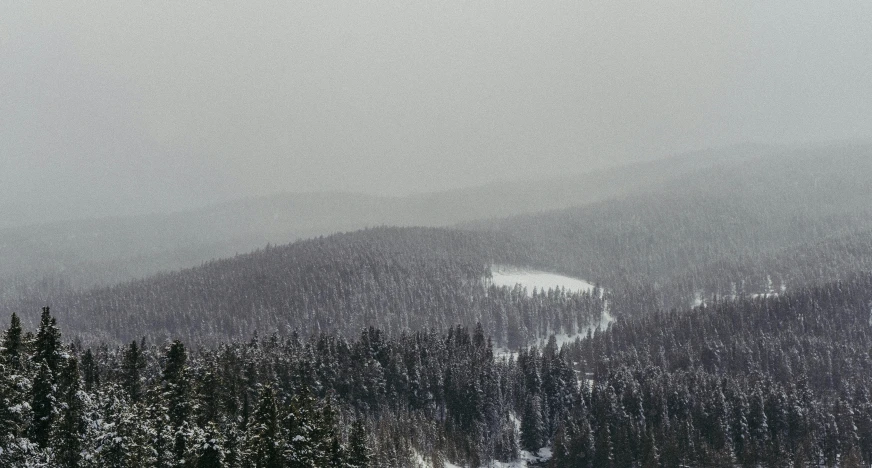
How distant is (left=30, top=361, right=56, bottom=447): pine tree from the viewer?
147ft

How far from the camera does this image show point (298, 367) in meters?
116

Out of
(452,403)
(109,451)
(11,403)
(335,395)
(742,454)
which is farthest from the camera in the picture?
(452,403)

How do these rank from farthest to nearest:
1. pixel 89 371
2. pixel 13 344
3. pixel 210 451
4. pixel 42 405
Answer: pixel 89 371 < pixel 210 451 < pixel 13 344 < pixel 42 405

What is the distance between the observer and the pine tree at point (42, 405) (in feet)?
147

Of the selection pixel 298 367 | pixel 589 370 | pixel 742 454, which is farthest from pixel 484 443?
pixel 589 370

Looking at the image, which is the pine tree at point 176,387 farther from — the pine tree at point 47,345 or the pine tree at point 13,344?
the pine tree at point 13,344

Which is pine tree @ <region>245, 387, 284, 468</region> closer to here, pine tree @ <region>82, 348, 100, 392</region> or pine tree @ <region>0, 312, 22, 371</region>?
pine tree @ <region>0, 312, 22, 371</region>

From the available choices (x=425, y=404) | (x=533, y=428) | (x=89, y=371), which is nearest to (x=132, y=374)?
(x=89, y=371)

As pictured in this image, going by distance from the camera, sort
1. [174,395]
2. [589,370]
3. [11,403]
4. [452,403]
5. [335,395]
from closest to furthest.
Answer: [11,403], [174,395], [335,395], [452,403], [589,370]

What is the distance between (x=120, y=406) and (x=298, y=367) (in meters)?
61.3

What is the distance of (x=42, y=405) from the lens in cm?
4531

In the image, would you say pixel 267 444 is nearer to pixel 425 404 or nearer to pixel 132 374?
pixel 132 374

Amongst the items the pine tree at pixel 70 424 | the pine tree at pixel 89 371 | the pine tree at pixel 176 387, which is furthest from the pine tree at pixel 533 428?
the pine tree at pixel 70 424

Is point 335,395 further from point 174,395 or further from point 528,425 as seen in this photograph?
point 174,395
